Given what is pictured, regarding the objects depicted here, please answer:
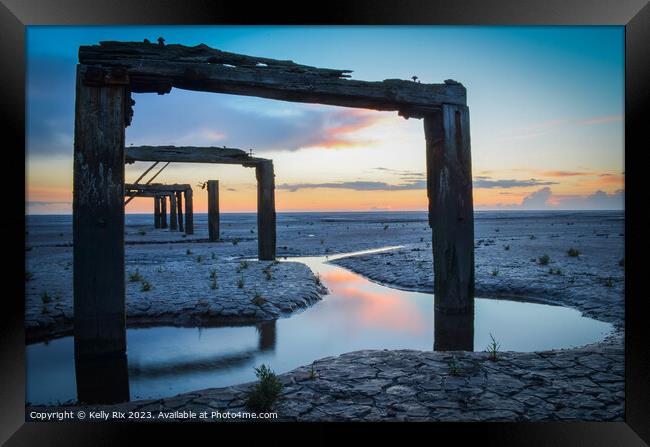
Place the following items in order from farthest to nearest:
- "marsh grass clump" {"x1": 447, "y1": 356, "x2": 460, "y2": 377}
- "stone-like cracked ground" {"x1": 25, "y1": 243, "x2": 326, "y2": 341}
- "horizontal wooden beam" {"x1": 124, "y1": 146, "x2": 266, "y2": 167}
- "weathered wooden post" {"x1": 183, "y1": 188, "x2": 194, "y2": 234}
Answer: "weathered wooden post" {"x1": 183, "y1": 188, "x2": 194, "y2": 234} → "horizontal wooden beam" {"x1": 124, "y1": 146, "x2": 266, "y2": 167} → "stone-like cracked ground" {"x1": 25, "y1": 243, "x2": 326, "y2": 341} → "marsh grass clump" {"x1": 447, "y1": 356, "x2": 460, "y2": 377}

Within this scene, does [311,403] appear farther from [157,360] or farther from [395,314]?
[395,314]

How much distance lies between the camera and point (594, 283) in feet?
25.9

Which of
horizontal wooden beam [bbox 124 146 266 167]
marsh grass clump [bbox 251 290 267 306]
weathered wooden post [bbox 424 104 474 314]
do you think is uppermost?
horizontal wooden beam [bbox 124 146 266 167]

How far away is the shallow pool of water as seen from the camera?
158 inches

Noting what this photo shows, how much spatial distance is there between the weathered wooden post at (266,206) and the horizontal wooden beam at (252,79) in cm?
734

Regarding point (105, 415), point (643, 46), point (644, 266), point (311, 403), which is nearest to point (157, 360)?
point (105, 415)

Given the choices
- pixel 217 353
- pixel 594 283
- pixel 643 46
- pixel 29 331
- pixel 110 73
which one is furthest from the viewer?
pixel 594 283

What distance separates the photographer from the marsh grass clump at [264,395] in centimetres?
314

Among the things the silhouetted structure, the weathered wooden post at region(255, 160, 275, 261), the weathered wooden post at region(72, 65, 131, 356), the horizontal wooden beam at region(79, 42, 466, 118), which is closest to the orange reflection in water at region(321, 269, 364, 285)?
the weathered wooden post at region(255, 160, 275, 261)

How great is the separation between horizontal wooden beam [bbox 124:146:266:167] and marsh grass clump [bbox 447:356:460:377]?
31.1 feet

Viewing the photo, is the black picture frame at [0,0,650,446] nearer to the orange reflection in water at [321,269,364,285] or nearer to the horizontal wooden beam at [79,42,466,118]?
the horizontal wooden beam at [79,42,466,118]

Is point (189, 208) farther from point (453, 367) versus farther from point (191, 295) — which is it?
point (453, 367)

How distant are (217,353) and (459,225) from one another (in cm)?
340

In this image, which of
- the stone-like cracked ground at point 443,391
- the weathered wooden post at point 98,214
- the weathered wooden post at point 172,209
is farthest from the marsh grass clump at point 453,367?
the weathered wooden post at point 172,209
